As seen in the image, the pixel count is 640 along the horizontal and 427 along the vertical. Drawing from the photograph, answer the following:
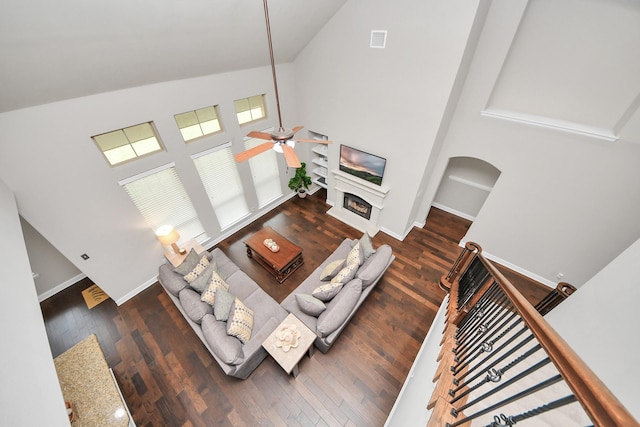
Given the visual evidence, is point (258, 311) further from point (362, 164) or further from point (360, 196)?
point (362, 164)

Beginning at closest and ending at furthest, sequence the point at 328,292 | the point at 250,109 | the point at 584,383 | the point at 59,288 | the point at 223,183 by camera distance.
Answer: the point at 584,383 < the point at 328,292 < the point at 59,288 < the point at 250,109 < the point at 223,183

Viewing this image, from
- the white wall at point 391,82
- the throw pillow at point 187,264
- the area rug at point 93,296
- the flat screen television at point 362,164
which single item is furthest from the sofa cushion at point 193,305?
the white wall at point 391,82

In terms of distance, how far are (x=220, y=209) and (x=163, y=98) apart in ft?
8.06

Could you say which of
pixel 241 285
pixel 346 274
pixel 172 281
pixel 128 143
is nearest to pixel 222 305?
pixel 241 285

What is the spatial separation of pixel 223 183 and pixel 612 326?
19.6ft

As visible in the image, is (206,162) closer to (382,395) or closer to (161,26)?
(161,26)

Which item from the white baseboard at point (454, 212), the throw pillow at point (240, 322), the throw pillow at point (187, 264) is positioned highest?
the throw pillow at point (187, 264)

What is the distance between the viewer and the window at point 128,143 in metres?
3.58

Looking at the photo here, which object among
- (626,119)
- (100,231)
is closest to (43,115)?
(100,231)

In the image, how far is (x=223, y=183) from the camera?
17.3 feet

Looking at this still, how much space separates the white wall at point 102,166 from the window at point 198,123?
17 cm

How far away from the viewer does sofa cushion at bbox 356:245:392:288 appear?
389cm

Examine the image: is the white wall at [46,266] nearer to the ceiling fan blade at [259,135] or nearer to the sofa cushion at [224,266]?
the sofa cushion at [224,266]

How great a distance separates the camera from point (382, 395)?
3357 mm
